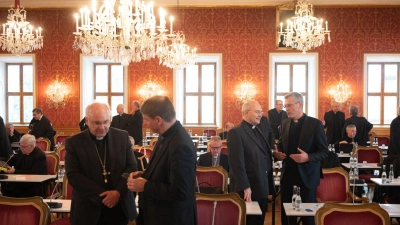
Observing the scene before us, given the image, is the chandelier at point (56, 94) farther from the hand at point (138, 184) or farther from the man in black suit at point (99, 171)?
the hand at point (138, 184)

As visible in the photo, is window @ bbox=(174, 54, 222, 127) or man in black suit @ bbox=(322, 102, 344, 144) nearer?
man in black suit @ bbox=(322, 102, 344, 144)

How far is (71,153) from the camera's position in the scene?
3.15 metres

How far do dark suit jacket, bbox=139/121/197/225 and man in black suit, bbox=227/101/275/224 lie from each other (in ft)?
5.45

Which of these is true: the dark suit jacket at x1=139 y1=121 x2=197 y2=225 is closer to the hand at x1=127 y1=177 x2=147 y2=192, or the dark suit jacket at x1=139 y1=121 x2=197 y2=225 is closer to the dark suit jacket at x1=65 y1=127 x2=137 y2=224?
the hand at x1=127 y1=177 x2=147 y2=192

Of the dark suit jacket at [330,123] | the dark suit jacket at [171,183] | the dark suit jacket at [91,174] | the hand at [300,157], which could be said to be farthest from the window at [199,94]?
the dark suit jacket at [171,183]

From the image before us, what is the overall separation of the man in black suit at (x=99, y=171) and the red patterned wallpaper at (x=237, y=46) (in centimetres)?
1172

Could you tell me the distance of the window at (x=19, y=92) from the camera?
52.4 feet

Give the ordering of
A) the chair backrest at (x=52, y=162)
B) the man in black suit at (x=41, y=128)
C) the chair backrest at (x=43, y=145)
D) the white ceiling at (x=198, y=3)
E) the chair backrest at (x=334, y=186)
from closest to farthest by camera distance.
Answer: the chair backrest at (x=334, y=186) < the chair backrest at (x=52, y=162) < the chair backrest at (x=43, y=145) < the man in black suit at (x=41, y=128) < the white ceiling at (x=198, y=3)

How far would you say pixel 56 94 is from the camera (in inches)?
587

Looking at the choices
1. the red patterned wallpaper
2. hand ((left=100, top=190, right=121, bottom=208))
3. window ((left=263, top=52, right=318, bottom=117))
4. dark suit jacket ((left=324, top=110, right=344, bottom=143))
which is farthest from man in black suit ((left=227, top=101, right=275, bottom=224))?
window ((left=263, top=52, right=318, bottom=117))

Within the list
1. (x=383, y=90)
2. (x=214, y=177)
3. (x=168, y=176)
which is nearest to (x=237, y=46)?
(x=383, y=90)

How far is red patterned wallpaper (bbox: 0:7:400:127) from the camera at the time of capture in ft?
47.3

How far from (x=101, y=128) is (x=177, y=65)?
9094 millimetres

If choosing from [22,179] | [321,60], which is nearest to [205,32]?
[321,60]
